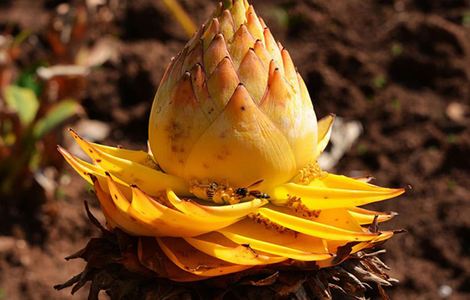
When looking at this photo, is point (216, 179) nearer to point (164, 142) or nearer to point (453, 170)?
point (164, 142)

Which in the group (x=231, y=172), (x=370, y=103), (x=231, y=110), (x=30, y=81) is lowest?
(x=370, y=103)

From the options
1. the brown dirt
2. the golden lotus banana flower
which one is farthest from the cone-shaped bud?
the brown dirt

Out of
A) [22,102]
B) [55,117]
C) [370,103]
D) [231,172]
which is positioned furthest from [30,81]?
[231,172]

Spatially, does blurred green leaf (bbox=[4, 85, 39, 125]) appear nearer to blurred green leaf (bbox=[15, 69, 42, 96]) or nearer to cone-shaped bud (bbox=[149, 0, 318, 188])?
blurred green leaf (bbox=[15, 69, 42, 96])

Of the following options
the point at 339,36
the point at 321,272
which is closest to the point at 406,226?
the point at 339,36

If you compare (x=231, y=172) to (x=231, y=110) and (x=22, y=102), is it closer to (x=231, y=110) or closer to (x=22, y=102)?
(x=231, y=110)

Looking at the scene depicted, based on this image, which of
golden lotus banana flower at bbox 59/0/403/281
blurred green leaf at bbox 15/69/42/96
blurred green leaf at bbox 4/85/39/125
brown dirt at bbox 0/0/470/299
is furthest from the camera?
blurred green leaf at bbox 15/69/42/96
